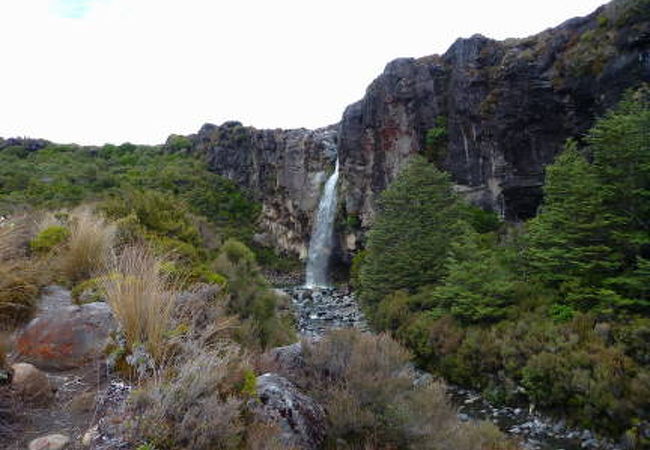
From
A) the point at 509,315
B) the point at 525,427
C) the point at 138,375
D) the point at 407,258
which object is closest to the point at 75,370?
the point at 138,375

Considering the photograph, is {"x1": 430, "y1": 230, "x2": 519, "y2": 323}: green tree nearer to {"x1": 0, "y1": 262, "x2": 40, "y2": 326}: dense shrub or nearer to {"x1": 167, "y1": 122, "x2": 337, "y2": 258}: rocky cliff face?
{"x1": 0, "y1": 262, "x2": 40, "y2": 326}: dense shrub

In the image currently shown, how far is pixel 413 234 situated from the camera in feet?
68.5

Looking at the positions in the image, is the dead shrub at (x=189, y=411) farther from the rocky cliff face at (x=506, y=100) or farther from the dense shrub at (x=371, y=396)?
the rocky cliff face at (x=506, y=100)

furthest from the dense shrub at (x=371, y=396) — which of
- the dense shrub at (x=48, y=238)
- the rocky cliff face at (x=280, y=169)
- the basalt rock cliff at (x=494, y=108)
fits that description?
the rocky cliff face at (x=280, y=169)

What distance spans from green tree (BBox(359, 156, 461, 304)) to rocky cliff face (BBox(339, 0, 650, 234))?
573 centimetres

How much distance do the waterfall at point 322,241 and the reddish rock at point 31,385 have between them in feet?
121

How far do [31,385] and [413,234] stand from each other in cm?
1876

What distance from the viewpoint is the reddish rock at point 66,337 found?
12.0ft

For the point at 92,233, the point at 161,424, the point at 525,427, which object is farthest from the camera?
the point at 525,427

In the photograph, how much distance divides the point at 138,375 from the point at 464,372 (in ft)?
42.6

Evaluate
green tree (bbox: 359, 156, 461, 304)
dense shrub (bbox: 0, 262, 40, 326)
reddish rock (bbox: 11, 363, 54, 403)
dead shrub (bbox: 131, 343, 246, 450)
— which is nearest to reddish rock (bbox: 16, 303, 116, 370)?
dense shrub (bbox: 0, 262, 40, 326)

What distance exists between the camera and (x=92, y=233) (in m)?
5.78

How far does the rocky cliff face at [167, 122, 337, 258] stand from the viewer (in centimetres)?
4594

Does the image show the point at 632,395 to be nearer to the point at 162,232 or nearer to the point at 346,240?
the point at 162,232
